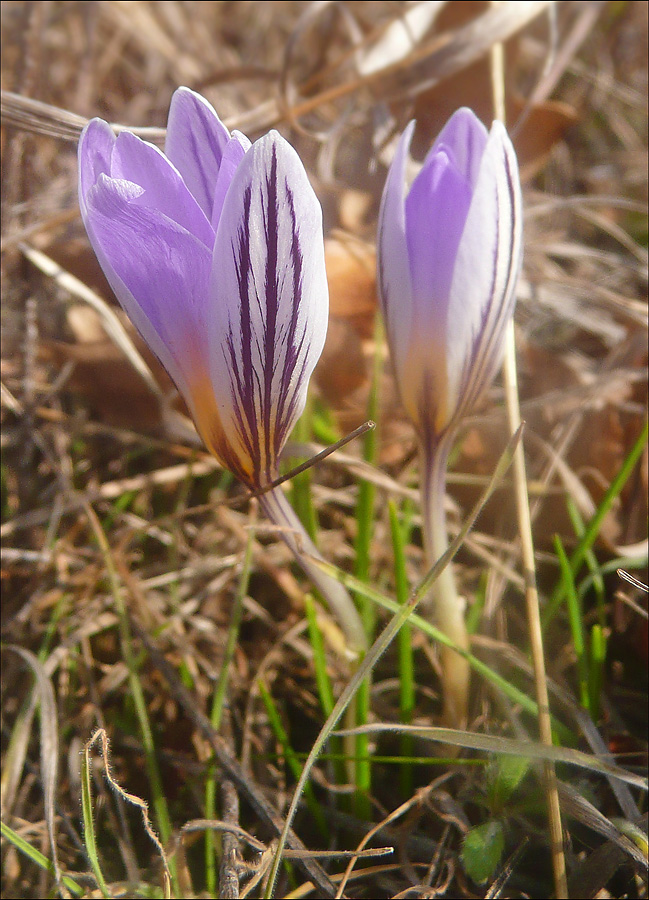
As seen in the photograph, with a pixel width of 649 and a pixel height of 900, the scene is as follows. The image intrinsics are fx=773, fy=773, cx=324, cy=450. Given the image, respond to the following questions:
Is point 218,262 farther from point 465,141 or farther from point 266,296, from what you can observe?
point 465,141

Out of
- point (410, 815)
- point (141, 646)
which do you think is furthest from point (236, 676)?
point (410, 815)

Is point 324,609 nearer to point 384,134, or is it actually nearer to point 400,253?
point 400,253

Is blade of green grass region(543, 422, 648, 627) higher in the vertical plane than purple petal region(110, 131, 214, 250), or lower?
lower

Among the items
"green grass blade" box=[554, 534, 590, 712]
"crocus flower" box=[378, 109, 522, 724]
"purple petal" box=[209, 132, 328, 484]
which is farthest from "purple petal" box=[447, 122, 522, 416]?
"green grass blade" box=[554, 534, 590, 712]

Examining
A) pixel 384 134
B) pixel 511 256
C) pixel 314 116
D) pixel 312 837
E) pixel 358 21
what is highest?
pixel 358 21

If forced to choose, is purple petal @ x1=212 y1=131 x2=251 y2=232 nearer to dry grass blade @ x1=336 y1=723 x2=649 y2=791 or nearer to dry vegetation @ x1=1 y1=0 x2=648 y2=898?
dry vegetation @ x1=1 y1=0 x2=648 y2=898

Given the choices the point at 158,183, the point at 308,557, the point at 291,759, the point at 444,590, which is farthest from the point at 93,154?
the point at 291,759

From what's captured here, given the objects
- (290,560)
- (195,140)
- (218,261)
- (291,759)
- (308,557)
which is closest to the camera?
(218,261)
